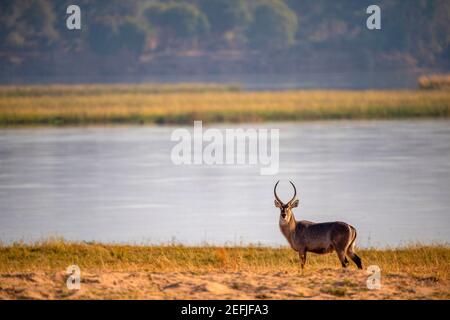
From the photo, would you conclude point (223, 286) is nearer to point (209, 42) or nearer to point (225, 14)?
point (209, 42)

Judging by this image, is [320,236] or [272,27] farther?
[272,27]

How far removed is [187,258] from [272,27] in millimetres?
91260

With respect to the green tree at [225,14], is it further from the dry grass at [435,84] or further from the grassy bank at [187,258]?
the grassy bank at [187,258]

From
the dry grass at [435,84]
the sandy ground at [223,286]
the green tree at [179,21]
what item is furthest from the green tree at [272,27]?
the sandy ground at [223,286]

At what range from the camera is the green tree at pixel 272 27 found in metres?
105

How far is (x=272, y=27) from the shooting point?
106 meters

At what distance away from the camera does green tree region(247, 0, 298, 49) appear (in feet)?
346

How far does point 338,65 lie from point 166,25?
17.0m

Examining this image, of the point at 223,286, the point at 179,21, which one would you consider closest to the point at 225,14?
the point at 179,21

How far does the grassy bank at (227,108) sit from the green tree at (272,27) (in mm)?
47269

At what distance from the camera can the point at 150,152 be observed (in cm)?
3597

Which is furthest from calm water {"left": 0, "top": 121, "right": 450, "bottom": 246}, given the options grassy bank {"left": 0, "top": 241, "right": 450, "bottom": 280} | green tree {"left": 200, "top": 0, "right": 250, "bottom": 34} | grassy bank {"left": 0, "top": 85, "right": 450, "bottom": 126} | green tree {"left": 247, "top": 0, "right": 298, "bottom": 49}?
green tree {"left": 200, "top": 0, "right": 250, "bottom": 34}
